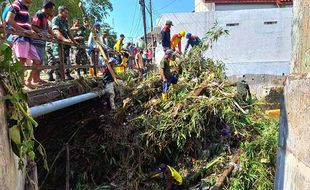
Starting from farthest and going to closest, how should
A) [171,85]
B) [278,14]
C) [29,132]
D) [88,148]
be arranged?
1. [278,14]
2. [171,85]
3. [88,148]
4. [29,132]

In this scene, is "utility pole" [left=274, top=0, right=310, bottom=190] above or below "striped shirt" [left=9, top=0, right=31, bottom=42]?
below

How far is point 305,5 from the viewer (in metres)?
2.45

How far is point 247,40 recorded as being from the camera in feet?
55.6

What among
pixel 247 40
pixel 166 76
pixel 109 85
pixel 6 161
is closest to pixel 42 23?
pixel 109 85

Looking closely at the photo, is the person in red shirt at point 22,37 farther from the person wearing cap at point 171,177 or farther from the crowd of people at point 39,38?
the person wearing cap at point 171,177

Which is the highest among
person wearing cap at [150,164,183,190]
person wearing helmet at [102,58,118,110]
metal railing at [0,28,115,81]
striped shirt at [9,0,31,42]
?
striped shirt at [9,0,31,42]

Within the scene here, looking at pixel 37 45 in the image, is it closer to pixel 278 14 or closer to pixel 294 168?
pixel 294 168

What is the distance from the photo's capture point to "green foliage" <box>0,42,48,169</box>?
91.7 inches

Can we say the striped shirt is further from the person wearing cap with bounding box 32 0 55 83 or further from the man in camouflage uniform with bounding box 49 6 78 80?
the man in camouflage uniform with bounding box 49 6 78 80

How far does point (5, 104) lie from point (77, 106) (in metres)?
5.31

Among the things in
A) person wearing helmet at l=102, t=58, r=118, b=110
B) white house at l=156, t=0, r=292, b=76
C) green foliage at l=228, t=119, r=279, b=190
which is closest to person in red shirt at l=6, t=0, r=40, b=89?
person wearing helmet at l=102, t=58, r=118, b=110

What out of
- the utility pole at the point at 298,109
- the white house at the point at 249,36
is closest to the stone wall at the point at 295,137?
the utility pole at the point at 298,109

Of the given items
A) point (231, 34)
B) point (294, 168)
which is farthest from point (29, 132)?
point (231, 34)

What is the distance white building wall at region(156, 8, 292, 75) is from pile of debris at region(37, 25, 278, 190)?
9.00 metres
